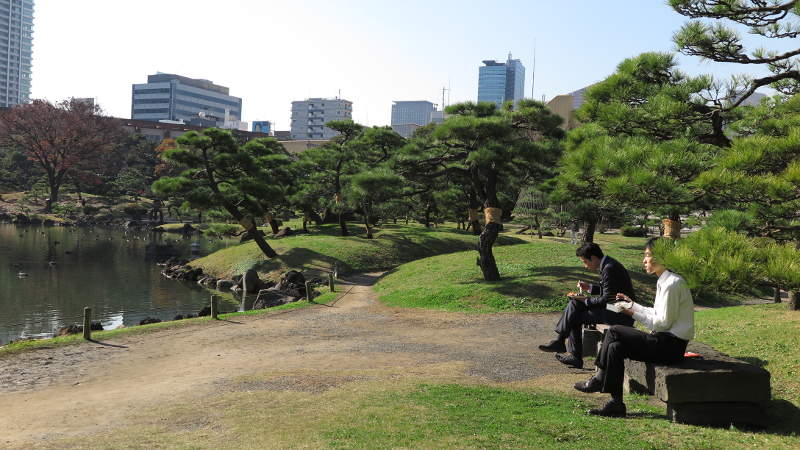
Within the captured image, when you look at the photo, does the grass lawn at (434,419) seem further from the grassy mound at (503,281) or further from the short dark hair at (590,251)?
the grassy mound at (503,281)

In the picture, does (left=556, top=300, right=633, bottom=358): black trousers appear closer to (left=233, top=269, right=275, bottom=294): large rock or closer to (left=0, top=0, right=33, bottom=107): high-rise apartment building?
(left=233, top=269, right=275, bottom=294): large rock

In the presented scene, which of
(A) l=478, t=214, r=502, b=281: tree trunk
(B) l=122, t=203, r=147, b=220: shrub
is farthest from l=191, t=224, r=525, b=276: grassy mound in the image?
(B) l=122, t=203, r=147, b=220: shrub

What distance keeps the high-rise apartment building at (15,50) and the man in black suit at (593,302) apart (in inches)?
8274

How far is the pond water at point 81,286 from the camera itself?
72.6ft

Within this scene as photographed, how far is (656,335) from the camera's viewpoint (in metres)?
7.04

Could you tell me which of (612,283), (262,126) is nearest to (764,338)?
(612,283)

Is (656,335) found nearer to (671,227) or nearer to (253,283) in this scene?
(671,227)

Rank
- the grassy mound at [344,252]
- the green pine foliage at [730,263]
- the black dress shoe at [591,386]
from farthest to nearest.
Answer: the grassy mound at [344,252], the black dress shoe at [591,386], the green pine foliage at [730,263]

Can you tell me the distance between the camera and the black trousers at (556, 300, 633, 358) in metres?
9.40

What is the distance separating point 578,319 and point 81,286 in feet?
87.5

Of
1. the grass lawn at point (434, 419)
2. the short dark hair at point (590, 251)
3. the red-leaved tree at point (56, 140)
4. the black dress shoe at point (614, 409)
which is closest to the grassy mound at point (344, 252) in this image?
the grass lawn at point (434, 419)

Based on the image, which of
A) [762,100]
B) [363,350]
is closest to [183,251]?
[363,350]

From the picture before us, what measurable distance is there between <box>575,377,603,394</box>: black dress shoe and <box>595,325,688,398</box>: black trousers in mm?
770

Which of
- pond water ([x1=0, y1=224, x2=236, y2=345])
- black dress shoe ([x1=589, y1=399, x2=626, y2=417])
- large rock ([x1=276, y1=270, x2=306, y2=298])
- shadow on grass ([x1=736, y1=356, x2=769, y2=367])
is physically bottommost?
pond water ([x1=0, y1=224, x2=236, y2=345])
